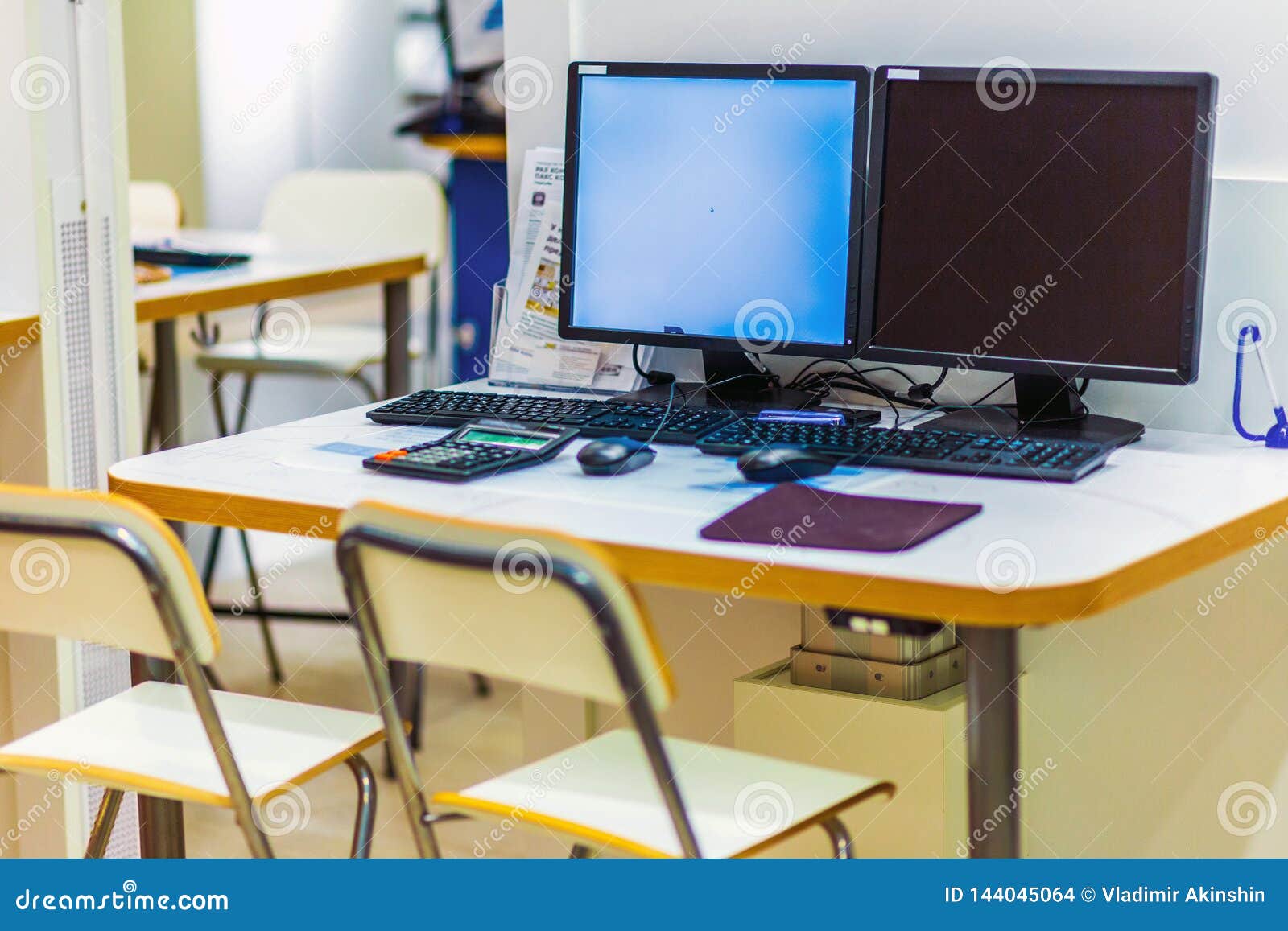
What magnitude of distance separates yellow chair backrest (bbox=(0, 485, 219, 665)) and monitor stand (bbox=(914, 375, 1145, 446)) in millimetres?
877

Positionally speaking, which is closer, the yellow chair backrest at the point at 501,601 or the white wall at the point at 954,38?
the yellow chair backrest at the point at 501,601

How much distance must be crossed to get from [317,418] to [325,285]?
4.45 feet

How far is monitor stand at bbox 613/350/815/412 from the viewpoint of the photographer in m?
2.26

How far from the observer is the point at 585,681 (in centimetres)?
150

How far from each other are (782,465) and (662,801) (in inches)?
15.0

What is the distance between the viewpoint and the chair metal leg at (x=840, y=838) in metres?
1.67

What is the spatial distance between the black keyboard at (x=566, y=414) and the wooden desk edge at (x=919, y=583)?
38 centimetres

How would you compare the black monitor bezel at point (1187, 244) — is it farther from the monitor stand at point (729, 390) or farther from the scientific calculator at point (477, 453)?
the scientific calculator at point (477, 453)

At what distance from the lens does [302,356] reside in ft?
12.5

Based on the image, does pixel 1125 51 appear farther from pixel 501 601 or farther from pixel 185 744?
pixel 185 744

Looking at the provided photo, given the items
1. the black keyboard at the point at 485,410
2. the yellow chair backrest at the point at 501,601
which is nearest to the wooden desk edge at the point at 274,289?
the black keyboard at the point at 485,410

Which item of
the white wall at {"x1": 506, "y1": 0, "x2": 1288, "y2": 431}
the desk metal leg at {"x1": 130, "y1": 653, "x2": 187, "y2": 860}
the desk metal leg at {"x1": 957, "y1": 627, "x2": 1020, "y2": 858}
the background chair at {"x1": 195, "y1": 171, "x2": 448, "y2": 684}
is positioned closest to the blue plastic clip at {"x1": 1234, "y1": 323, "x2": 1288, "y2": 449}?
the white wall at {"x1": 506, "y1": 0, "x2": 1288, "y2": 431}

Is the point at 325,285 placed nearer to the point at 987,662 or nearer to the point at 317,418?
the point at 317,418
